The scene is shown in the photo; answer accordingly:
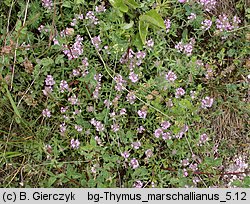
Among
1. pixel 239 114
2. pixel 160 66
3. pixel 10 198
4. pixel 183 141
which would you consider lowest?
pixel 10 198

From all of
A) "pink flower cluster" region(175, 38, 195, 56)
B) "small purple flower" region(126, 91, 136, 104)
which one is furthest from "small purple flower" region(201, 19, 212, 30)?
"small purple flower" region(126, 91, 136, 104)

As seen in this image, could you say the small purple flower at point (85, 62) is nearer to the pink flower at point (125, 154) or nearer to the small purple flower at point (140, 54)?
the small purple flower at point (140, 54)

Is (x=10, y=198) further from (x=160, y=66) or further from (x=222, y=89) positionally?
(x=222, y=89)

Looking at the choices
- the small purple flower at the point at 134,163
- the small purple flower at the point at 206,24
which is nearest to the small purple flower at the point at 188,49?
the small purple flower at the point at 206,24

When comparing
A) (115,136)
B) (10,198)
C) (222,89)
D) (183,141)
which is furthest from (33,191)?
(222,89)

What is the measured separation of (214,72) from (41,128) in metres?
1.29

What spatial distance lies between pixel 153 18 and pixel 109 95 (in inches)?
23.2

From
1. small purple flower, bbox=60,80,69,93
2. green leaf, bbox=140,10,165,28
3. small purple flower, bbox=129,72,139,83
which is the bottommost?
small purple flower, bbox=60,80,69,93

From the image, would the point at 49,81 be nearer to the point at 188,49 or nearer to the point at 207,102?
the point at 188,49

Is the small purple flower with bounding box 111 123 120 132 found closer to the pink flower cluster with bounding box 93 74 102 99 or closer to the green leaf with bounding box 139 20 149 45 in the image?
the pink flower cluster with bounding box 93 74 102 99

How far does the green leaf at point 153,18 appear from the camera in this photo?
2.87m

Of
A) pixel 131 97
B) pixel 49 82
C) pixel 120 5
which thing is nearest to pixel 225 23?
pixel 120 5

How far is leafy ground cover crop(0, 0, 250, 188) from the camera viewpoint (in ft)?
9.53

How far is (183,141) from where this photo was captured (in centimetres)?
299
